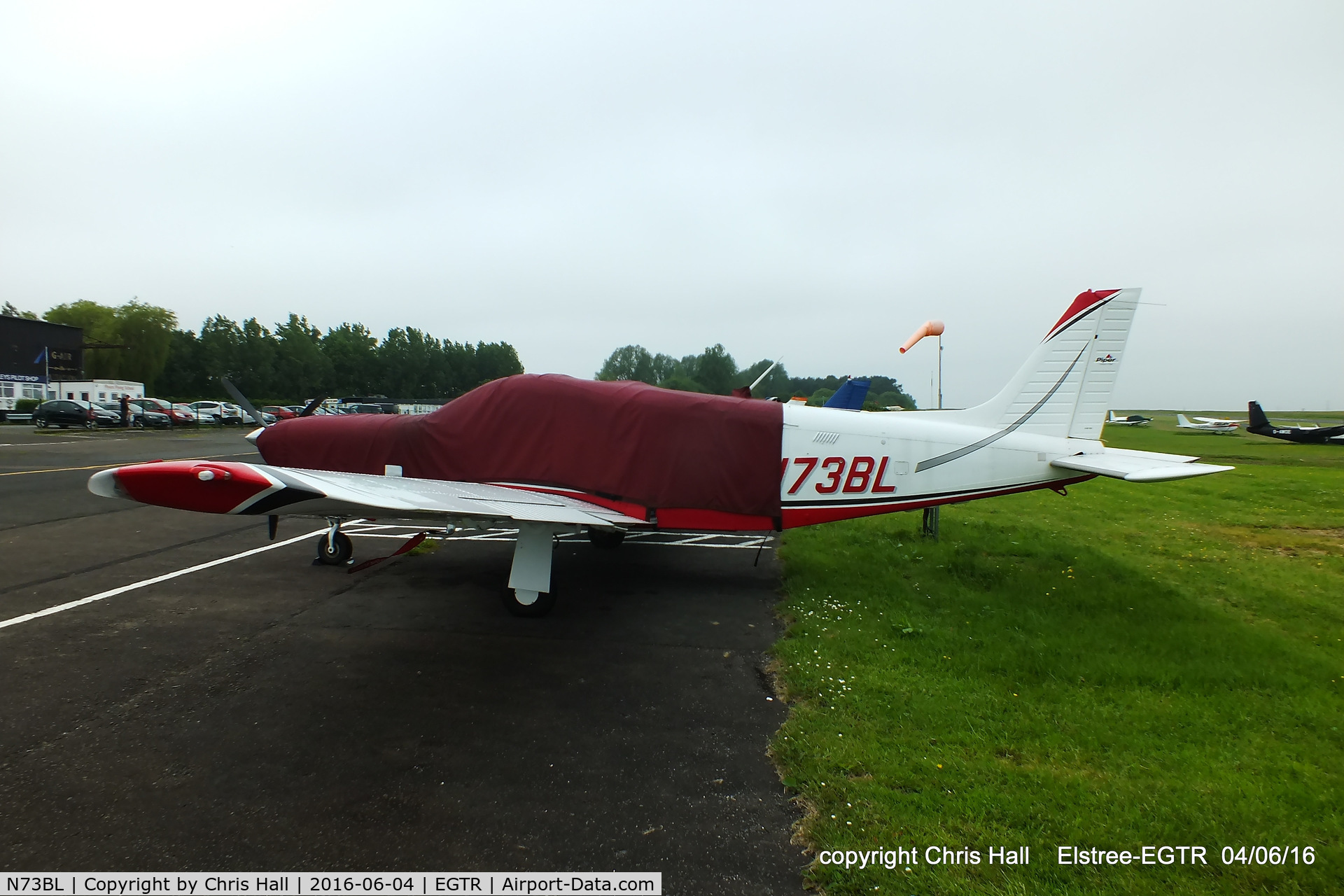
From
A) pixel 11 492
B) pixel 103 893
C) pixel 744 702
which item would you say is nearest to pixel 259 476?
pixel 103 893

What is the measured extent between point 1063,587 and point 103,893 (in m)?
7.98

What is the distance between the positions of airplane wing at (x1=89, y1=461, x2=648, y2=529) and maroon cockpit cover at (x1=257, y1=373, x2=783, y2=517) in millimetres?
829

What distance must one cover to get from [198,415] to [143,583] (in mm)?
40408

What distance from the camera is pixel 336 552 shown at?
7473 mm

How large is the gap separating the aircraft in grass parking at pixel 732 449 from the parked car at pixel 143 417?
3756cm

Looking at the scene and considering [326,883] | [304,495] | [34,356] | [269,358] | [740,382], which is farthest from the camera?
[269,358]

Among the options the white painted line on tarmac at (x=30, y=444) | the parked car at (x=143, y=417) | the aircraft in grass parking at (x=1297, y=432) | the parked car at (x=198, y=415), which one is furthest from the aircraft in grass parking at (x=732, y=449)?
the parked car at (x=198, y=415)

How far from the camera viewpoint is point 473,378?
74.7 m

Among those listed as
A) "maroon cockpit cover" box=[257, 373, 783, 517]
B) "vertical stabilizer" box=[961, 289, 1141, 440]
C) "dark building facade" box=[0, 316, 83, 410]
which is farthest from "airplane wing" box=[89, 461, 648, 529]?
"dark building facade" box=[0, 316, 83, 410]

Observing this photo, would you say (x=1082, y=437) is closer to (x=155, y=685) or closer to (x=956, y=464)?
(x=956, y=464)

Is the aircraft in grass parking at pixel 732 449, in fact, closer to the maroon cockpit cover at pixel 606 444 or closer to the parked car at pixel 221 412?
the maroon cockpit cover at pixel 606 444

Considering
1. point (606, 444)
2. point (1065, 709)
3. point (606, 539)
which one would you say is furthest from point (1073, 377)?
point (606, 539)

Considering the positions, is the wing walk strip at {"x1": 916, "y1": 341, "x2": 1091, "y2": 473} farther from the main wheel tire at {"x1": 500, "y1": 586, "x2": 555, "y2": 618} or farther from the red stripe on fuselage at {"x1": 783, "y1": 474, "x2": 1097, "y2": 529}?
the main wheel tire at {"x1": 500, "y1": 586, "x2": 555, "y2": 618}

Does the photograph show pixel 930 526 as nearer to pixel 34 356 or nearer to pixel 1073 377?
pixel 1073 377
